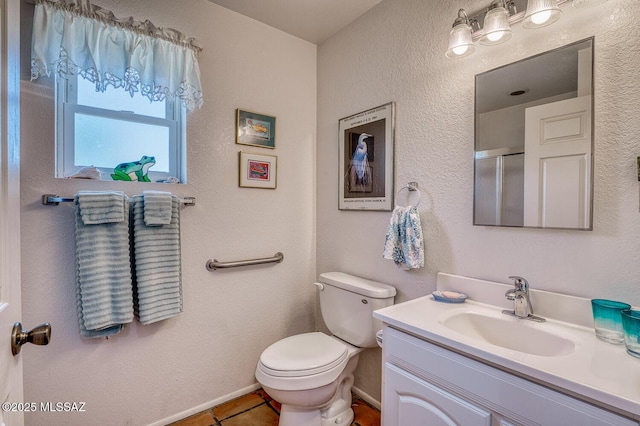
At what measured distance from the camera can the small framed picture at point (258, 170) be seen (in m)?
1.88

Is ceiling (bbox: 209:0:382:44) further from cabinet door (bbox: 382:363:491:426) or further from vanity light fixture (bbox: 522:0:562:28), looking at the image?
cabinet door (bbox: 382:363:491:426)

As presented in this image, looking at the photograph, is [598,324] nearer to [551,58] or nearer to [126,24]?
[551,58]

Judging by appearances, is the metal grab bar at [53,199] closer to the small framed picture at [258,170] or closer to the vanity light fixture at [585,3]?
the small framed picture at [258,170]

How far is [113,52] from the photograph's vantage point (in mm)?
1429

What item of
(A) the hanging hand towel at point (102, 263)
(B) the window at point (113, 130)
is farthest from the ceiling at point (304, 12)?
(A) the hanging hand towel at point (102, 263)

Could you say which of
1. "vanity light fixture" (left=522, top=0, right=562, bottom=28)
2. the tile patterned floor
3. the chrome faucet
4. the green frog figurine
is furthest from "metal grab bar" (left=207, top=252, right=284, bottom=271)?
"vanity light fixture" (left=522, top=0, right=562, bottom=28)

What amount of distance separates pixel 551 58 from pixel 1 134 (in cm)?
166

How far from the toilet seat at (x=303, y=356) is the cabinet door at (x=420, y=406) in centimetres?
37

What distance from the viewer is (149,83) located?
1.52 metres

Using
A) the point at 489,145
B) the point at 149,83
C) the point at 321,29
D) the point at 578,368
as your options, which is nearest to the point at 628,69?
the point at 489,145

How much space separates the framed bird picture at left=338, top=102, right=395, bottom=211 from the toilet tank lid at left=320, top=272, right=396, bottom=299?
16.6 inches

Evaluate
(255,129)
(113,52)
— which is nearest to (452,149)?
(255,129)

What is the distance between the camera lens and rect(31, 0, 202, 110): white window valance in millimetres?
1283

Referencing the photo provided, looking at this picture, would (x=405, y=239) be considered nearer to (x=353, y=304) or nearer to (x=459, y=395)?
(x=353, y=304)
